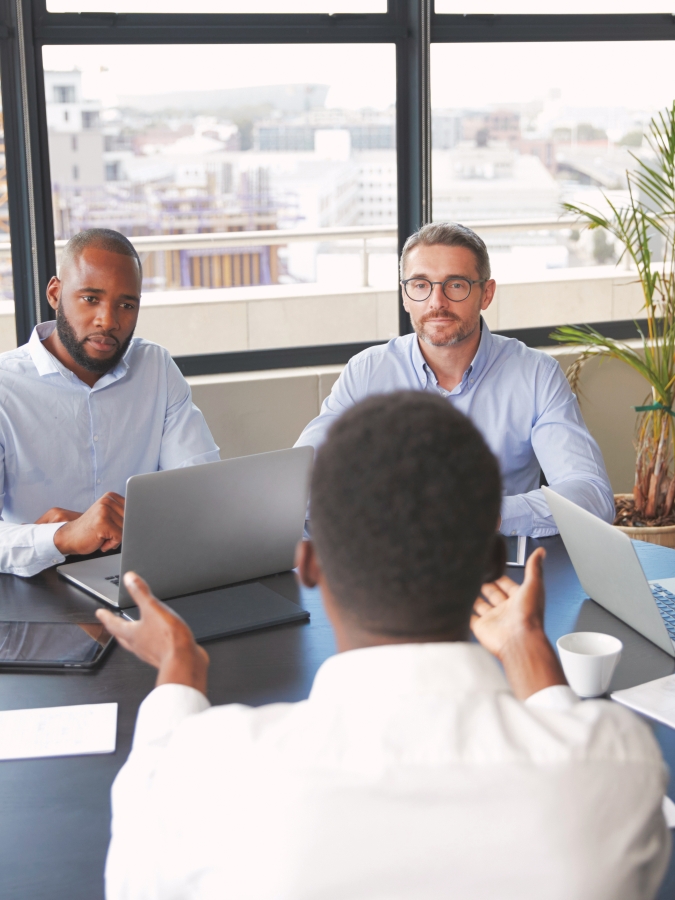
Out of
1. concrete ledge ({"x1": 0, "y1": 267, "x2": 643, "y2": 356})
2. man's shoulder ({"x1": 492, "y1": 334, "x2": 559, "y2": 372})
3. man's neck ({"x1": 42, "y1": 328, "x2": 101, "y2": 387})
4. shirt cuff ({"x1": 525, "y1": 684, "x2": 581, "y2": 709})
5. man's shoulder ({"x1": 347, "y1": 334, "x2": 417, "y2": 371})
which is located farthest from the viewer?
concrete ledge ({"x1": 0, "y1": 267, "x2": 643, "y2": 356})

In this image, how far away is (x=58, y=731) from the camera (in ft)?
4.23

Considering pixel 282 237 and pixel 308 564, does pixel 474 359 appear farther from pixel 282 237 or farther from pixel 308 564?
pixel 308 564

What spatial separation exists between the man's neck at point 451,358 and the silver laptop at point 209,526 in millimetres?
939

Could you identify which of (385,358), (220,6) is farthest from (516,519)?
(220,6)

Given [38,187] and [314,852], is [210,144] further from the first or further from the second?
[314,852]

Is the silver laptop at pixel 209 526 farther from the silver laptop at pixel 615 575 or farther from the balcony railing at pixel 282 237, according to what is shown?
the balcony railing at pixel 282 237

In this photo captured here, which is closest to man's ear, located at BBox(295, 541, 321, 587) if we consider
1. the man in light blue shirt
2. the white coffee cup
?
the white coffee cup

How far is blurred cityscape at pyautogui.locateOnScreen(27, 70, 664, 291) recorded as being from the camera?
3586mm

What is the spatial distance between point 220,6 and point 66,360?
1.81m

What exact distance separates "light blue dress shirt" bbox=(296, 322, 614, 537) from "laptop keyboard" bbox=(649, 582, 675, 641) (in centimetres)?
53

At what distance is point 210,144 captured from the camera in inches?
146

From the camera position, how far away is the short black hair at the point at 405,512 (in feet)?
2.33

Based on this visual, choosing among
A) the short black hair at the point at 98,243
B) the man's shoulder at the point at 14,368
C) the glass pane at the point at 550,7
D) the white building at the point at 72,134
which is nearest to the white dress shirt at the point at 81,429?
the man's shoulder at the point at 14,368

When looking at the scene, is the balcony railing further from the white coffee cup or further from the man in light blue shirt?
the white coffee cup
